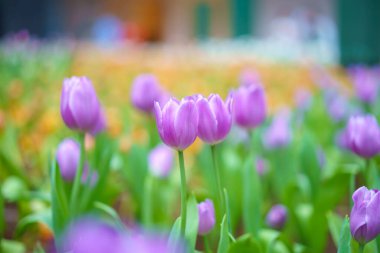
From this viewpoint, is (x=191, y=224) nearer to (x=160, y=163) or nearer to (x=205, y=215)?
(x=205, y=215)

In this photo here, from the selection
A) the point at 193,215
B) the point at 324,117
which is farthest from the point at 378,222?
the point at 324,117

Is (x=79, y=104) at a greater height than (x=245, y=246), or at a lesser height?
greater

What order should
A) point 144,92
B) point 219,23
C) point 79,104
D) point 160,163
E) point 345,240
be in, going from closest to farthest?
point 345,240
point 79,104
point 160,163
point 144,92
point 219,23

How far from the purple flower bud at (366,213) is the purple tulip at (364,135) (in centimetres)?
16

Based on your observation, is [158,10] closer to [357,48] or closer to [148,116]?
[357,48]

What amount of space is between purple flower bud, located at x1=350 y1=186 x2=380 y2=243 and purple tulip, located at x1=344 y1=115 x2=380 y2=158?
158mm

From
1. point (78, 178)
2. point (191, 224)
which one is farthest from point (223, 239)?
point (78, 178)

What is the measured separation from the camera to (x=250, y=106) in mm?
746

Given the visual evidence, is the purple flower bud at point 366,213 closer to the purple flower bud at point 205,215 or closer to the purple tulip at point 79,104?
the purple flower bud at point 205,215

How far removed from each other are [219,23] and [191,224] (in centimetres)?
1576

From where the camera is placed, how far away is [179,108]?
48cm

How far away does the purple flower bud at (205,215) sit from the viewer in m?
0.56

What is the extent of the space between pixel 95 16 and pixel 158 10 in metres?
2.28

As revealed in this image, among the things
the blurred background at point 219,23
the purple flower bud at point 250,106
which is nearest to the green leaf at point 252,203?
the purple flower bud at point 250,106
